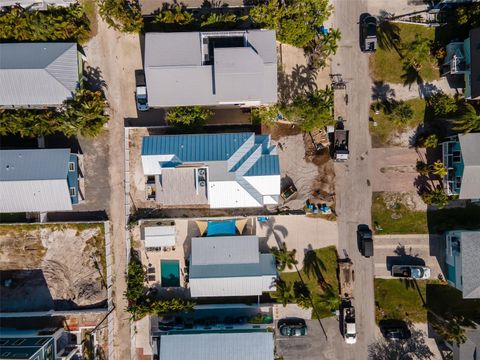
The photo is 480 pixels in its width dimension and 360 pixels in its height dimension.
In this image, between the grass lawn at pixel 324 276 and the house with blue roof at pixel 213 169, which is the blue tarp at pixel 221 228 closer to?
the house with blue roof at pixel 213 169

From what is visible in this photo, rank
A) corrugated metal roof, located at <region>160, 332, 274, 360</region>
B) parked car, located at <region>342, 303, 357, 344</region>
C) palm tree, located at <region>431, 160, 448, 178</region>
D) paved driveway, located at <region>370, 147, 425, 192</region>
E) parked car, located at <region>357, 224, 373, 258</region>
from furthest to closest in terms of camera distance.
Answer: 1. paved driveway, located at <region>370, 147, 425, 192</region>
2. parked car, located at <region>342, 303, 357, 344</region>
3. parked car, located at <region>357, 224, 373, 258</region>
4. palm tree, located at <region>431, 160, 448, 178</region>
5. corrugated metal roof, located at <region>160, 332, 274, 360</region>

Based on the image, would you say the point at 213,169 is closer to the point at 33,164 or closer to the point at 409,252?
the point at 33,164

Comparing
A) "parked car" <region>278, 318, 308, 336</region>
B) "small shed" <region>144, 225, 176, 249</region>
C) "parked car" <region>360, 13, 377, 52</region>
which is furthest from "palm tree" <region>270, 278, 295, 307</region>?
"parked car" <region>360, 13, 377, 52</region>

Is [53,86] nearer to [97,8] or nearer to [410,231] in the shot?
[97,8]

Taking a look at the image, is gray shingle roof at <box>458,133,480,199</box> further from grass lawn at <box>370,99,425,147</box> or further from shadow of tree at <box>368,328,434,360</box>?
shadow of tree at <box>368,328,434,360</box>

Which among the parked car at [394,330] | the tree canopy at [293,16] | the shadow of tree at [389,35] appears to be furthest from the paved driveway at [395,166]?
the parked car at [394,330]

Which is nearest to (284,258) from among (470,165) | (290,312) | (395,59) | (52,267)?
Answer: (290,312)

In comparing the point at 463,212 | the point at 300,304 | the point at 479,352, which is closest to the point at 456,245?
the point at 463,212
